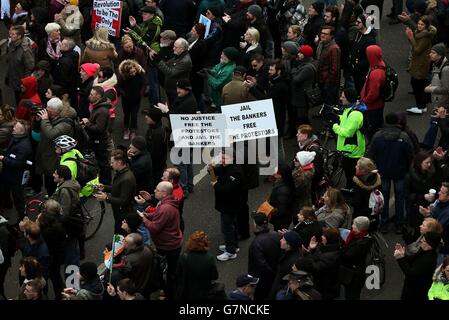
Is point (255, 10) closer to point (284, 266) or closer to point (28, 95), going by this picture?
point (28, 95)

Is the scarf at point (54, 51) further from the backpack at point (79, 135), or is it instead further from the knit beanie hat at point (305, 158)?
the knit beanie hat at point (305, 158)

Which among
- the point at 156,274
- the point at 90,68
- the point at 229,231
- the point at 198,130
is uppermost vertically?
the point at 90,68

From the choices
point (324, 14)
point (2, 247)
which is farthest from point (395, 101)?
point (2, 247)

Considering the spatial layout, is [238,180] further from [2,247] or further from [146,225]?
[2,247]

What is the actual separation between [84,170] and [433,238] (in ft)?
A: 16.6

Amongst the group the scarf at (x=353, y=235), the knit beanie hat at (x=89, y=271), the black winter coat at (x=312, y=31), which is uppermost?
the black winter coat at (x=312, y=31)

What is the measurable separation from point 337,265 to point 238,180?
228 cm

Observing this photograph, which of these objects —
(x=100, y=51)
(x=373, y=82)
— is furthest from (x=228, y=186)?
(x=100, y=51)

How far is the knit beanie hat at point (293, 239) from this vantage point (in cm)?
1436

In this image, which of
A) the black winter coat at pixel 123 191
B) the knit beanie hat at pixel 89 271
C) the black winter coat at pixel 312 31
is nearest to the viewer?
the knit beanie hat at pixel 89 271

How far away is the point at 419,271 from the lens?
46.4 feet

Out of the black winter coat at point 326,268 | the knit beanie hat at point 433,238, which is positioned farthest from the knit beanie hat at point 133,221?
the knit beanie hat at point 433,238

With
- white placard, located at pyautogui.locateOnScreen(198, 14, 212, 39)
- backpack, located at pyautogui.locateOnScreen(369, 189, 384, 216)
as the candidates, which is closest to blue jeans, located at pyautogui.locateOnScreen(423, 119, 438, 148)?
backpack, located at pyautogui.locateOnScreen(369, 189, 384, 216)

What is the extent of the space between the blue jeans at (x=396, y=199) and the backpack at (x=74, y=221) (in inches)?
177
